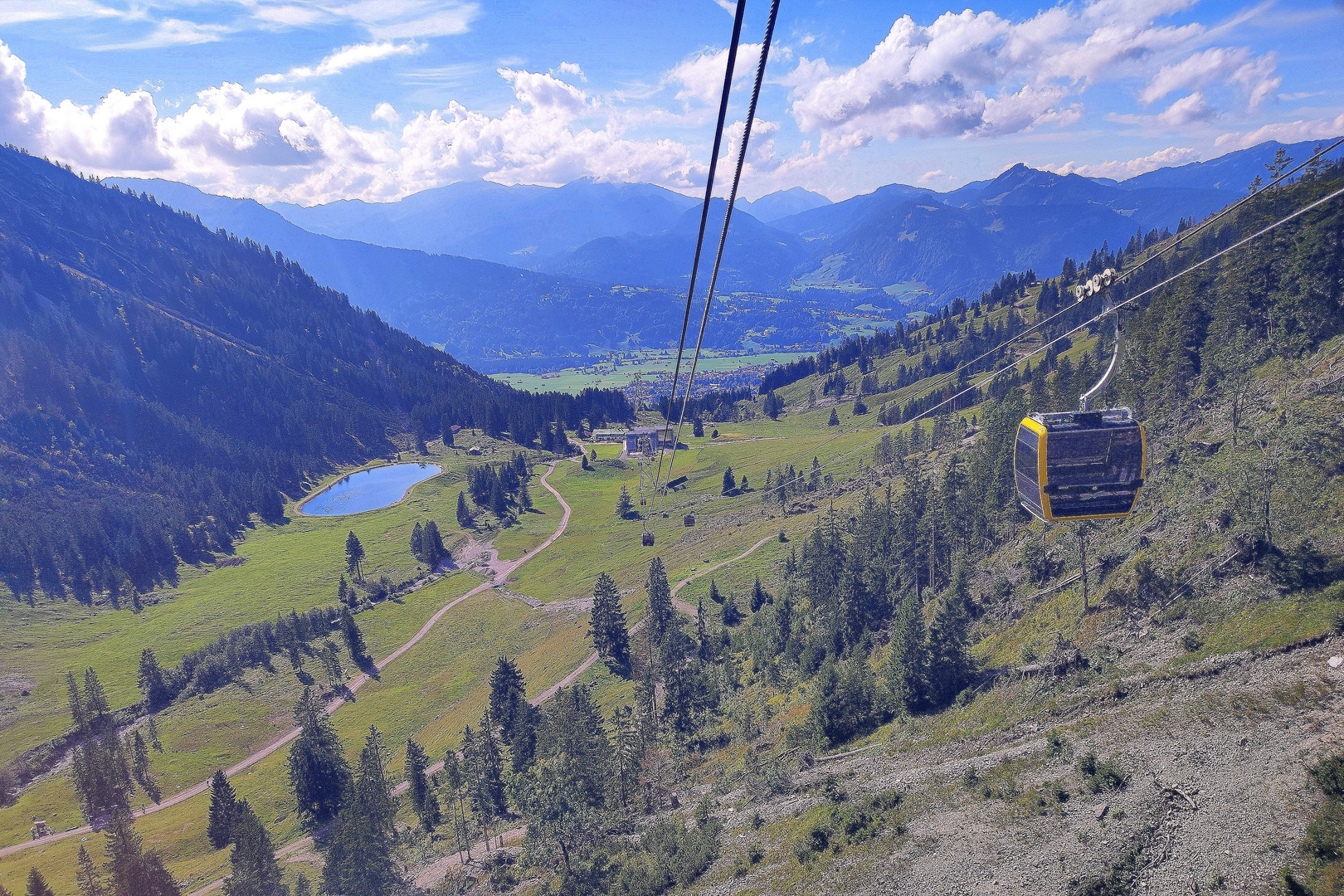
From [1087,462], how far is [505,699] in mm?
64204

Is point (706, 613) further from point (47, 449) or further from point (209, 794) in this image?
point (47, 449)

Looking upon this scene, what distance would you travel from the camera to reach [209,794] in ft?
234

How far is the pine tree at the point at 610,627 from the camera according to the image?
8394 centimetres

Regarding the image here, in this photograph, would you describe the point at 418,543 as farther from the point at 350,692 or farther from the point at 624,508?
the point at 350,692

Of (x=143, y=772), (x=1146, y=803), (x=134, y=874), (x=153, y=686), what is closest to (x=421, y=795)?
(x=134, y=874)

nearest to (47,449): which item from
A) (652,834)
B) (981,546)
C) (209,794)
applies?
(209,794)

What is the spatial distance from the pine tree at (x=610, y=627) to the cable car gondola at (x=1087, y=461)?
2532 inches

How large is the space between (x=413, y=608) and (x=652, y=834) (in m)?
87.2

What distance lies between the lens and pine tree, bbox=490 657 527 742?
231 feet

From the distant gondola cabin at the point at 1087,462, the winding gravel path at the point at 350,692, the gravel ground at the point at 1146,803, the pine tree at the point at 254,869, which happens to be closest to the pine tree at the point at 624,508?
the winding gravel path at the point at 350,692

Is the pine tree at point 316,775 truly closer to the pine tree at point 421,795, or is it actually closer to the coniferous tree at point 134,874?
the pine tree at point 421,795

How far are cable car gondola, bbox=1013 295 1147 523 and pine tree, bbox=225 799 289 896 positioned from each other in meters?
60.4

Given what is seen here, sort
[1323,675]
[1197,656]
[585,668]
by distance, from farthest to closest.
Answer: [585,668]
[1197,656]
[1323,675]

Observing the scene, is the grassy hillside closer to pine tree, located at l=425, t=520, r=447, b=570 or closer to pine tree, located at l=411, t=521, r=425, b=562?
pine tree, located at l=425, t=520, r=447, b=570
